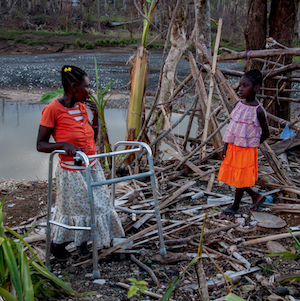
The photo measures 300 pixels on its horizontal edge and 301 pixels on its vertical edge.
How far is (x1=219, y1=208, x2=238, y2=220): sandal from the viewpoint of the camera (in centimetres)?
342

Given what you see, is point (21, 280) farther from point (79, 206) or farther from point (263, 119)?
point (263, 119)

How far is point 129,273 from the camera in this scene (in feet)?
8.67

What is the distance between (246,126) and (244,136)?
0.10 metres

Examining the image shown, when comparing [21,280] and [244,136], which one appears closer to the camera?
[21,280]

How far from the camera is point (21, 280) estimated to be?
5.96ft

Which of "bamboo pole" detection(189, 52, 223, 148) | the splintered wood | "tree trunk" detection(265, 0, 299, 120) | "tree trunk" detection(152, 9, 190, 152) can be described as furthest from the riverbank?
"bamboo pole" detection(189, 52, 223, 148)

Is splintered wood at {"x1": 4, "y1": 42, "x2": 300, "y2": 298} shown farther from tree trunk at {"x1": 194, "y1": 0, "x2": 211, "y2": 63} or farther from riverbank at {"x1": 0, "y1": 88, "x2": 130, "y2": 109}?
riverbank at {"x1": 0, "y1": 88, "x2": 130, "y2": 109}

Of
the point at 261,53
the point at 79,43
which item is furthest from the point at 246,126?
the point at 79,43

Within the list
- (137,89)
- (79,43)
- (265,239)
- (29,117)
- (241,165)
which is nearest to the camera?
(265,239)

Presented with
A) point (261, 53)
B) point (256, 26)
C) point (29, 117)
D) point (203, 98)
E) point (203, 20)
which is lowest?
point (29, 117)

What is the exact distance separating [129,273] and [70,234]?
0.60 metres

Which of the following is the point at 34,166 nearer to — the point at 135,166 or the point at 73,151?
the point at 135,166

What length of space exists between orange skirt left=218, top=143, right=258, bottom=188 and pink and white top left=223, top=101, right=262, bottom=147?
86 millimetres

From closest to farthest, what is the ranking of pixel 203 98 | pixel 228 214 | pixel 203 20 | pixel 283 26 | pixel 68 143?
pixel 68 143 → pixel 228 214 → pixel 203 98 → pixel 283 26 → pixel 203 20
